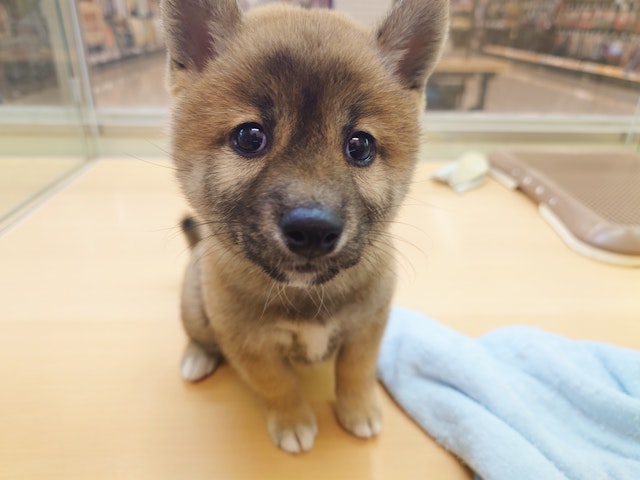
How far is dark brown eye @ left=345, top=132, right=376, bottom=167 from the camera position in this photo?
732mm

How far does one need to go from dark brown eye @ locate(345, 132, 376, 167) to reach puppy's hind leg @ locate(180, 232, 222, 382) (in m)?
0.45

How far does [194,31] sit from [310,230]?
18.1 inches

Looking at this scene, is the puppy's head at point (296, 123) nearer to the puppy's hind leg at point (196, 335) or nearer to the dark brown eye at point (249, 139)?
the dark brown eye at point (249, 139)

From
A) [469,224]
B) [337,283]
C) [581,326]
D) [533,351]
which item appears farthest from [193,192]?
[469,224]

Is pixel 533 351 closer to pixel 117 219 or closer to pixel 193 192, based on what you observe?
pixel 193 192

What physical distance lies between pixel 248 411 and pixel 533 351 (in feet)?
2.05

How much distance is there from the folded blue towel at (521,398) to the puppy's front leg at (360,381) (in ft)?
0.31

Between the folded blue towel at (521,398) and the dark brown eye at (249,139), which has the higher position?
the dark brown eye at (249,139)

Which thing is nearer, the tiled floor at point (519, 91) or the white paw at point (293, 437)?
the white paw at point (293, 437)

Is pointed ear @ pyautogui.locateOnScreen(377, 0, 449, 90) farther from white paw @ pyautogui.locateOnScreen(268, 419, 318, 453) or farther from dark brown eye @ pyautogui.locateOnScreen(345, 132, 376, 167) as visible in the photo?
white paw @ pyautogui.locateOnScreen(268, 419, 318, 453)

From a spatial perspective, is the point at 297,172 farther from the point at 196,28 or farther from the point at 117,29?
the point at 117,29

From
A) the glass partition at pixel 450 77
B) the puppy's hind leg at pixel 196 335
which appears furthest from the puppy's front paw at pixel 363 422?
the glass partition at pixel 450 77

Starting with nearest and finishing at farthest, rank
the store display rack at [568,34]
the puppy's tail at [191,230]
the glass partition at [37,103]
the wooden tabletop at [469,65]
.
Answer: the puppy's tail at [191,230]
the glass partition at [37,103]
the store display rack at [568,34]
the wooden tabletop at [469,65]

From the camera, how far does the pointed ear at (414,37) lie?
2.62ft
